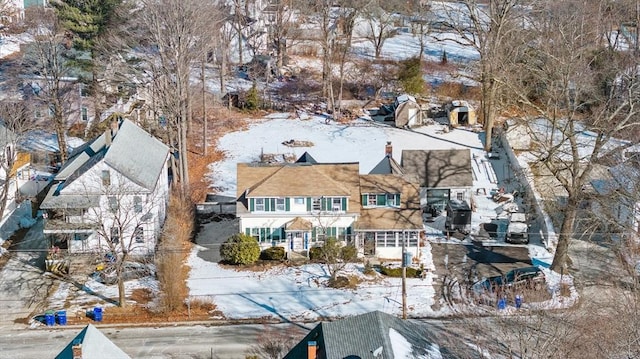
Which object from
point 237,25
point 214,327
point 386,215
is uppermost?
point 237,25

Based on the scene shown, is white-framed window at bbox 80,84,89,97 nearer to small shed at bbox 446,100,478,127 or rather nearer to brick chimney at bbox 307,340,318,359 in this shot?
small shed at bbox 446,100,478,127

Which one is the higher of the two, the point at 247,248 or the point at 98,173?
the point at 98,173

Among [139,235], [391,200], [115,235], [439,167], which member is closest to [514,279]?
→ [391,200]

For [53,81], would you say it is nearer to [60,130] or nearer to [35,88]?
[60,130]

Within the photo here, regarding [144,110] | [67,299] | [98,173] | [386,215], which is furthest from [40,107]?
[386,215]

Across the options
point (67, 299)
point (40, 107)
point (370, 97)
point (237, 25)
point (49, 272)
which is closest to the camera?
point (67, 299)

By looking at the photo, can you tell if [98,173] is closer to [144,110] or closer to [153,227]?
[153,227]
